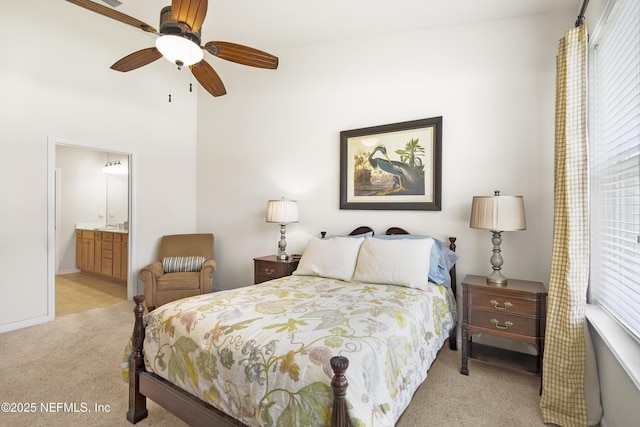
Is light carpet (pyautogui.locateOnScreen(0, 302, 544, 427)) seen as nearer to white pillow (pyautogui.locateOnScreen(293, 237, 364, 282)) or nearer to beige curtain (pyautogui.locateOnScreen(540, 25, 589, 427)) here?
beige curtain (pyautogui.locateOnScreen(540, 25, 589, 427))

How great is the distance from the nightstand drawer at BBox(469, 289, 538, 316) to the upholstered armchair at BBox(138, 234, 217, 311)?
108 inches

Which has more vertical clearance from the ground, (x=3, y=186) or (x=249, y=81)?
(x=249, y=81)

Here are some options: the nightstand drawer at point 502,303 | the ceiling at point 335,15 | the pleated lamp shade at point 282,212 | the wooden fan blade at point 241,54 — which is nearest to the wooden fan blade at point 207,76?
the wooden fan blade at point 241,54

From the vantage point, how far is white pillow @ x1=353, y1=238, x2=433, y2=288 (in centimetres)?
239

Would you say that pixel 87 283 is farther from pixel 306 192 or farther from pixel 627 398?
pixel 627 398

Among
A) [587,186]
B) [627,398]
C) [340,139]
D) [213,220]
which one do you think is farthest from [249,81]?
[627,398]

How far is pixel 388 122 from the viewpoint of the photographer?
128 inches

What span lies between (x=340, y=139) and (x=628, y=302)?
8.60ft

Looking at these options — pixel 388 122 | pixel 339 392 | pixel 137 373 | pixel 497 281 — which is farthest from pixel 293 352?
pixel 388 122

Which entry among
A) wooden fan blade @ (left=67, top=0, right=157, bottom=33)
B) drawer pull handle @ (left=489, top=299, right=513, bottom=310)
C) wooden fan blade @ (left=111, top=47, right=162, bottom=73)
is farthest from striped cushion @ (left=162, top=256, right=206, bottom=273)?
drawer pull handle @ (left=489, top=299, right=513, bottom=310)

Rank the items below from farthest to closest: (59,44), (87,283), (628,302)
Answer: (87,283), (59,44), (628,302)

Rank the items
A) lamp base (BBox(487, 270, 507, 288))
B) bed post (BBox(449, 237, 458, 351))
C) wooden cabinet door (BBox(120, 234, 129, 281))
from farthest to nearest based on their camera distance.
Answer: wooden cabinet door (BBox(120, 234, 129, 281)) → bed post (BBox(449, 237, 458, 351)) → lamp base (BBox(487, 270, 507, 288))

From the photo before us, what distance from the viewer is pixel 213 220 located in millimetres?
4648

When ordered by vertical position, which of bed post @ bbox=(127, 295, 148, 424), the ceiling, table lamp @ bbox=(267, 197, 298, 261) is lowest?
bed post @ bbox=(127, 295, 148, 424)
